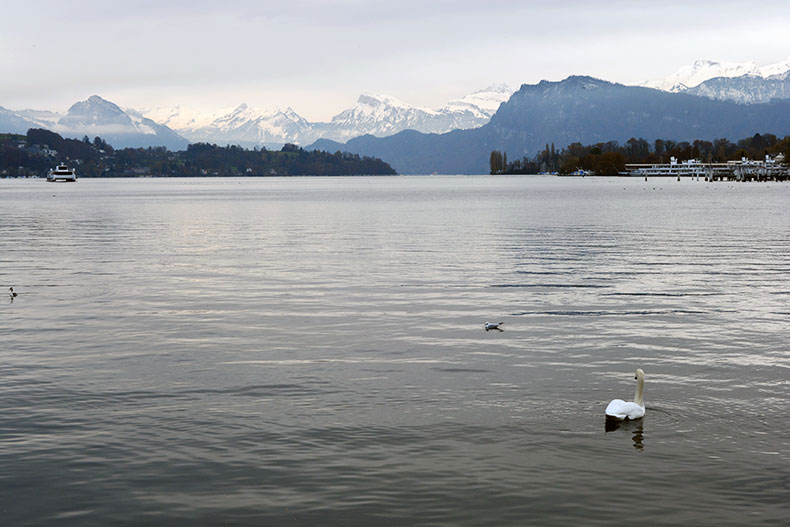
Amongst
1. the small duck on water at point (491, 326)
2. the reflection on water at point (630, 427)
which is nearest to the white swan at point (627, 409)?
the reflection on water at point (630, 427)

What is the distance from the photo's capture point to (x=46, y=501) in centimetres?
1584

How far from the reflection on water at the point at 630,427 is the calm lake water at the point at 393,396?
3.4 inches

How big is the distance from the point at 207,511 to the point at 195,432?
4410 millimetres

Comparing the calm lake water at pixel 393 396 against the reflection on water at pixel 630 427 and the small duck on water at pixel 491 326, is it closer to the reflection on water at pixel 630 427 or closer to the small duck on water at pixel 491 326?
the reflection on water at pixel 630 427

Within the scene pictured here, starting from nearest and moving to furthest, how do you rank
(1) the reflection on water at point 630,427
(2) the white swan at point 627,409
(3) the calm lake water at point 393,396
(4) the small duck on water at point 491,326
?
(3) the calm lake water at point 393,396 → (1) the reflection on water at point 630,427 → (2) the white swan at point 627,409 → (4) the small duck on water at point 491,326

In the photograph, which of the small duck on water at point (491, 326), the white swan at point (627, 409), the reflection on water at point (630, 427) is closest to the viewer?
the reflection on water at point (630, 427)

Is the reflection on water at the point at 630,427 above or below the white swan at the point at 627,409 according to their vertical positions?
below

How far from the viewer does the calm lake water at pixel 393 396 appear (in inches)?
626

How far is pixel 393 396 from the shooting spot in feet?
74.6

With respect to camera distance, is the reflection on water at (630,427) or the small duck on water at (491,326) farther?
the small duck on water at (491,326)

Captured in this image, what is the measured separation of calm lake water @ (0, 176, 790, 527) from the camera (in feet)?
52.2

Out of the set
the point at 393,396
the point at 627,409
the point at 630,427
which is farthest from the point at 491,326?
the point at 630,427

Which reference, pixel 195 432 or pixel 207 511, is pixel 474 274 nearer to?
pixel 195 432

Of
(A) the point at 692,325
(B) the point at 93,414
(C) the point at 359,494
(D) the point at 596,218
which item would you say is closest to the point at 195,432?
(B) the point at 93,414
